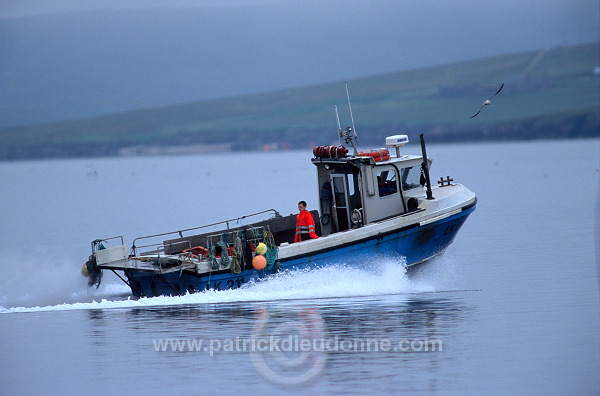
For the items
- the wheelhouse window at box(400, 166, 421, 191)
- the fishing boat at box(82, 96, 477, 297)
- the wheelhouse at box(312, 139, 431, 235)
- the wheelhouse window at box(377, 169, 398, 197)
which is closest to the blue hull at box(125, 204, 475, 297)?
the fishing boat at box(82, 96, 477, 297)

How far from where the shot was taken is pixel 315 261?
21.1 m

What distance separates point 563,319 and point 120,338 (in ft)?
26.8

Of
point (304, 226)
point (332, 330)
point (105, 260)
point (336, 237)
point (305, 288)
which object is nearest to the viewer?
point (332, 330)

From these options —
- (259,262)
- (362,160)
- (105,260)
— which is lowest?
(259,262)

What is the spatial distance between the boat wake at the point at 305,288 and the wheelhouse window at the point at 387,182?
161cm

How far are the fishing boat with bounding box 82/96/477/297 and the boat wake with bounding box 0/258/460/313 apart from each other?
181mm

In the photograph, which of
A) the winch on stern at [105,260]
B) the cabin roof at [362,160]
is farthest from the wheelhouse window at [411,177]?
the winch on stern at [105,260]

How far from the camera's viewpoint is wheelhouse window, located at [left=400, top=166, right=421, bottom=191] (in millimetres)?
22812

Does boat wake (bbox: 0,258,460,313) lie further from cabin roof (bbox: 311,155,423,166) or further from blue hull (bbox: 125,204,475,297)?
cabin roof (bbox: 311,155,423,166)

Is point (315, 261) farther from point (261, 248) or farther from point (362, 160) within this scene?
point (362, 160)

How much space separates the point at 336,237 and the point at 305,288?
4.35 ft

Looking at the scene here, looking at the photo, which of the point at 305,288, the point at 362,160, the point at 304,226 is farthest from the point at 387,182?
the point at 305,288

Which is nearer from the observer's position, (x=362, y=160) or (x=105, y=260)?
(x=105, y=260)

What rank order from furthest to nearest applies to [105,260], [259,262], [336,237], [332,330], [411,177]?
[411,177] < [105,260] < [336,237] < [259,262] < [332,330]
